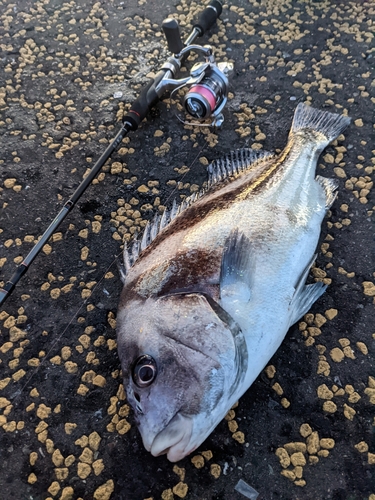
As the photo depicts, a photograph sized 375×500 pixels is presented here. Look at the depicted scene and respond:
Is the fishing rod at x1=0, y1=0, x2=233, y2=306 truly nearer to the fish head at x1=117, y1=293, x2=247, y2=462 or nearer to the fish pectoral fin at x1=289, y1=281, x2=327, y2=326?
the fish head at x1=117, y1=293, x2=247, y2=462

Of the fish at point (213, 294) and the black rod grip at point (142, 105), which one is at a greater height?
the black rod grip at point (142, 105)

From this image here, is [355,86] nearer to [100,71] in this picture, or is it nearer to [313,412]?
[100,71]

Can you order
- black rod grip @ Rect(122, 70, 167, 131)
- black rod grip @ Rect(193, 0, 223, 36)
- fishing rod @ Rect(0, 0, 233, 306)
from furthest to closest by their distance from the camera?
black rod grip @ Rect(193, 0, 223, 36) → black rod grip @ Rect(122, 70, 167, 131) → fishing rod @ Rect(0, 0, 233, 306)

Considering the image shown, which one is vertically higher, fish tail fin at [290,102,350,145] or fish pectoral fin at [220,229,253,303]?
fish tail fin at [290,102,350,145]

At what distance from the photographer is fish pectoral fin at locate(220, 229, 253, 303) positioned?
1934 millimetres

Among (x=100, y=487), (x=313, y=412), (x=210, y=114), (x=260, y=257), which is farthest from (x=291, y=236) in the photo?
(x=100, y=487)

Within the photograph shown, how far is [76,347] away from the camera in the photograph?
2.35 m

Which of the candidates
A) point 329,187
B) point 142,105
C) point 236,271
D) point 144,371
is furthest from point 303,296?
point 142,105

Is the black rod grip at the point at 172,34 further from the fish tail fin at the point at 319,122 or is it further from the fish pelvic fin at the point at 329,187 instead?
the fish pelvic fin at the point at 329,187

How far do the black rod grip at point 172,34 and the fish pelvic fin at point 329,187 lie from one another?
149cm

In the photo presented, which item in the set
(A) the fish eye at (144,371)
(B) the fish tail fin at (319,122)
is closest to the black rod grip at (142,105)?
(B) the fish tail fin at (319,122)

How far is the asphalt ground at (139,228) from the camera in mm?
2006

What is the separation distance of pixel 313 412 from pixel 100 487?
3.78 ft

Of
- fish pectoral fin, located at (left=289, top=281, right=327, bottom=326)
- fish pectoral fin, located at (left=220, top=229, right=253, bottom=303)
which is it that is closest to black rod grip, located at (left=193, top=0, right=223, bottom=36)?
fish pectoral fin, located at (left=220, top=229, right=253, bottom=303)
